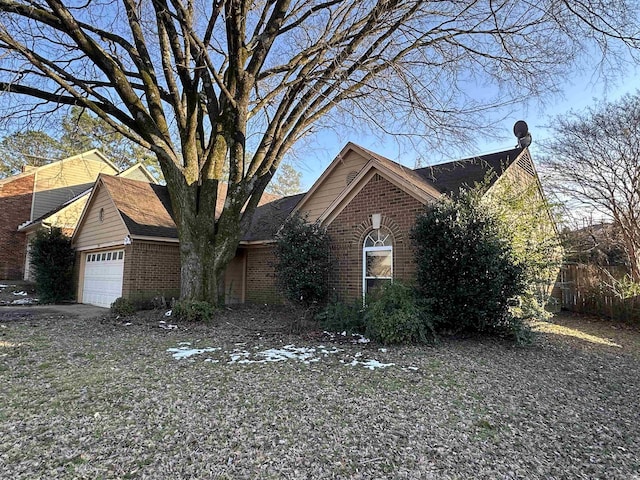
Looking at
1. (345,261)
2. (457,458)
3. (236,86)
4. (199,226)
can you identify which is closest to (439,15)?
(236,86)

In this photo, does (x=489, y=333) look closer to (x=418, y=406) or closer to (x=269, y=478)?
(x=418, y=406)

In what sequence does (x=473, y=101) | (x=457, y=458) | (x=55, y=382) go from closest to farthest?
(x=457, y=458) < (x=55, y=382) < (x=473, y=101)

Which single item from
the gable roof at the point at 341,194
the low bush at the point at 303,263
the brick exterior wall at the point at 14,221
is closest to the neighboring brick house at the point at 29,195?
the brick exterior wall at the point at 14,221

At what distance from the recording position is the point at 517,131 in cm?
1371

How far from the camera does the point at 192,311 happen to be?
31.0 feet

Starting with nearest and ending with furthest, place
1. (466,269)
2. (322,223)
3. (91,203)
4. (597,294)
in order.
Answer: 1. (466,269)
2. (322,223)
3. (597,294)
4. (91,203)

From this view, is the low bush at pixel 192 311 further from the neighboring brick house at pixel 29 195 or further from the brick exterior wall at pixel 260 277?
the neighboring brick house at pixel 29 195

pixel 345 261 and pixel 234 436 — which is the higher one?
pixel 345 261

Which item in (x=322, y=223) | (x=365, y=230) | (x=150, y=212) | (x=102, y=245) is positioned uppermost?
(x=150, y=212)

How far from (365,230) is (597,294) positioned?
7.94 metres

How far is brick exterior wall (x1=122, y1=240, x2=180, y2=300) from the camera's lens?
13.0 m

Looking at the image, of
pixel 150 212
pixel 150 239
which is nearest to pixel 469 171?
pixel 150 239

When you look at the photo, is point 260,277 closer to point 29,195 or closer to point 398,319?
point 398,319

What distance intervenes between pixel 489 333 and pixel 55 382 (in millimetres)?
7369
